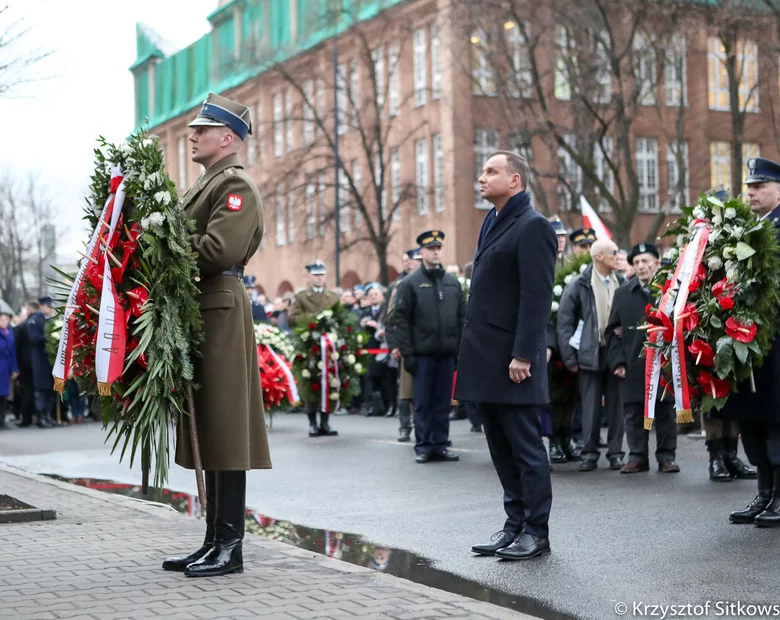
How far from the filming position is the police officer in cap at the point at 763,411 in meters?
8.07

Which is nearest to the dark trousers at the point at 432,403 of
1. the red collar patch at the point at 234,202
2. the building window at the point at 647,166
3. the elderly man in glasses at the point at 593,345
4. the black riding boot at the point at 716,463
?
the elderly man in glasses at the point at 593,345

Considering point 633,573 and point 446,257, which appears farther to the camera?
point 446,257

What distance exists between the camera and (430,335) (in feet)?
44.0

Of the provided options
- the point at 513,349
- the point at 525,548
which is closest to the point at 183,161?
the point at 513,349

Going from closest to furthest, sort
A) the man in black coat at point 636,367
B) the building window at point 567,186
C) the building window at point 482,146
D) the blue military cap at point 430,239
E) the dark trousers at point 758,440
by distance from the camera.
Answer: the dark trousers at point 758,440, the man in black coat at point 636,367, the blue military cap at point 430,239, the building window at point 567,186, the building window at point 482,146

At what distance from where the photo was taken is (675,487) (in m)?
10.3

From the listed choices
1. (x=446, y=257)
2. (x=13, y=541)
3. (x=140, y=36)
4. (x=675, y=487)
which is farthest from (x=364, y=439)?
(x=140, y=36)

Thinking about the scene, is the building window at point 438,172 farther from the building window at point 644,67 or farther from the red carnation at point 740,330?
the red carnation at point 740,330

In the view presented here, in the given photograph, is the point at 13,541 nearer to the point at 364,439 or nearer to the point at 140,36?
the point at 364,439

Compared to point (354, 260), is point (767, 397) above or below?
below

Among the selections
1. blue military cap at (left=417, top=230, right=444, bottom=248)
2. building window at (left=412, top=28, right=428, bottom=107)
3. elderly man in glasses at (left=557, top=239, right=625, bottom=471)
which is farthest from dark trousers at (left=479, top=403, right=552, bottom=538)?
building window at (left=412, top=28, right=428, bottom=107)

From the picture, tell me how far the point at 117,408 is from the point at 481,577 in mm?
2122

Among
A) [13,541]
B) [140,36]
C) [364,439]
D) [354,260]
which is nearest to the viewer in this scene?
[13,541]

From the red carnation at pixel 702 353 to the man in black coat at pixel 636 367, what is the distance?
3.08 meters
